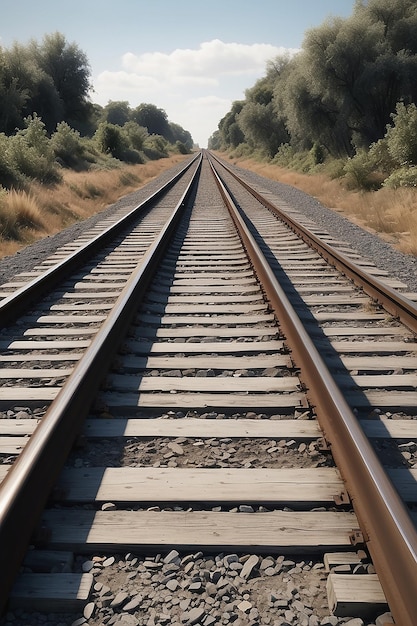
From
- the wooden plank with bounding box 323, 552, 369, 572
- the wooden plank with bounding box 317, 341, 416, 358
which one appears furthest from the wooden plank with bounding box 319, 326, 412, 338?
the wooden plank with bounding box 323, 552, 369, 572

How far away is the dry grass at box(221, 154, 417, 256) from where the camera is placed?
1051 centimetres

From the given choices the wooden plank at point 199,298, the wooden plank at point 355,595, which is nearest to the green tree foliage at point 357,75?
the wooden plank at point 199,298

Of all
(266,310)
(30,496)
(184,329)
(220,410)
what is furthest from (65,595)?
(266,310)

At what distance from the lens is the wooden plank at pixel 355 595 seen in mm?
1820

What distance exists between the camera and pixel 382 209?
44.3 feet

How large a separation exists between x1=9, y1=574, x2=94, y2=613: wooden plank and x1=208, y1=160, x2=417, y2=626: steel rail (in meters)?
1.15

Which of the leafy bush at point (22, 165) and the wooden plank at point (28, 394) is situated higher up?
the leafy bush at point (22, 165)

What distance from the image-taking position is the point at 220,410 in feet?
10.6

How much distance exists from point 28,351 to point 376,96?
26.4 metres

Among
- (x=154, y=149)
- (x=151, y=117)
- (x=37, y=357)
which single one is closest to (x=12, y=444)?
(x=37, y=357)

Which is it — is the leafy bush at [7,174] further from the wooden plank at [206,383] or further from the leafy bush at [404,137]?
the wooden plank at [206,383]

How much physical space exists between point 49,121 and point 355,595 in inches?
1861

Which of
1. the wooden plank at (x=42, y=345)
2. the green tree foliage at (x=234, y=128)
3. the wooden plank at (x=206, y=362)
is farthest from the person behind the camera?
the green tree foliage at (x=234, y=128)

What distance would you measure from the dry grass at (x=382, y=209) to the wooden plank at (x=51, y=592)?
820 centimetres
